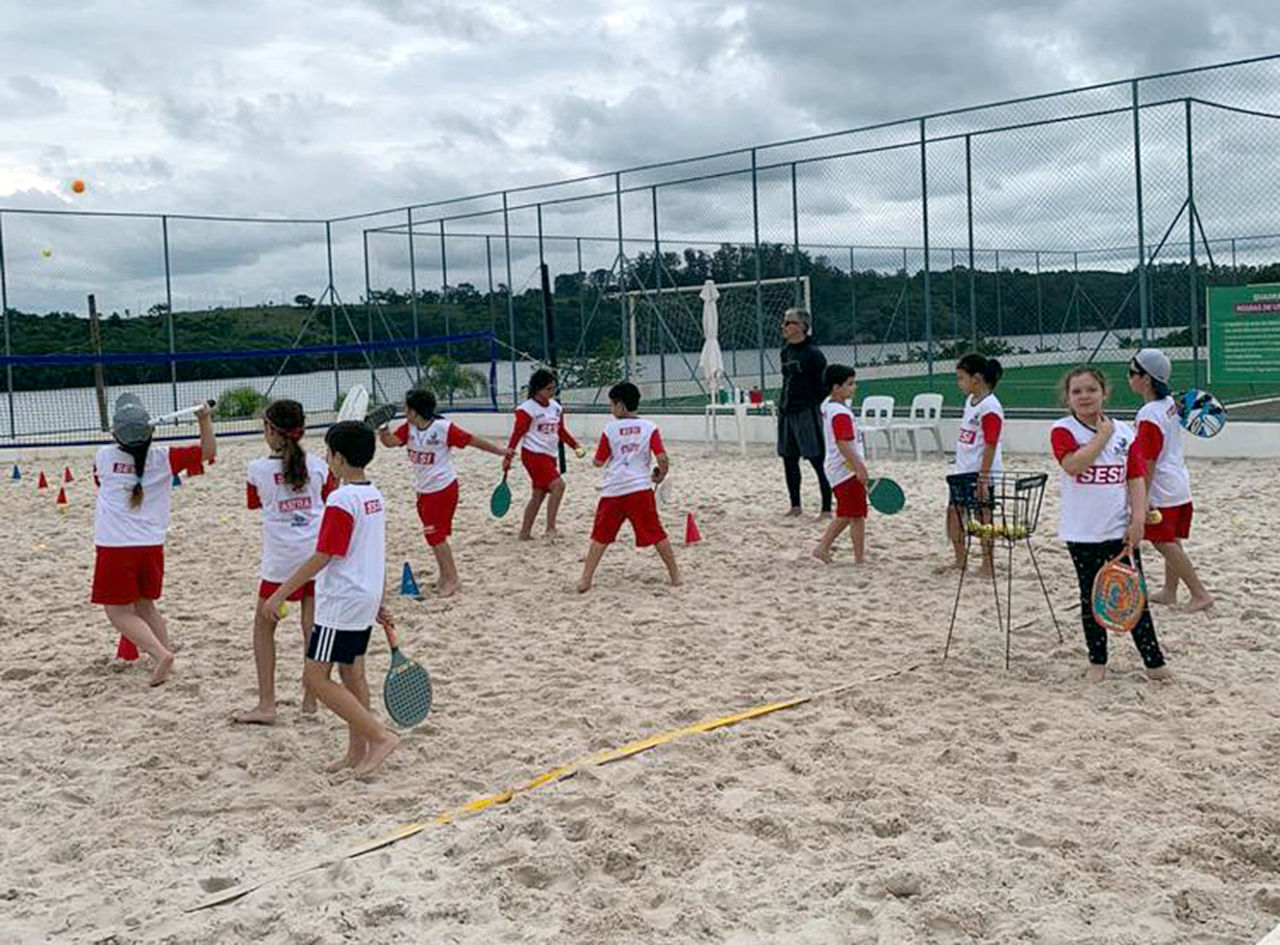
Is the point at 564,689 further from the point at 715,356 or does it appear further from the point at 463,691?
the point at 715,356

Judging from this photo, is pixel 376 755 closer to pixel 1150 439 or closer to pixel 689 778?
pixel 689 778

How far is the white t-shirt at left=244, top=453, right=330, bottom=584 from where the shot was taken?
575 cm

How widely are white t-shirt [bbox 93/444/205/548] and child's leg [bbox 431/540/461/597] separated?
2265mm

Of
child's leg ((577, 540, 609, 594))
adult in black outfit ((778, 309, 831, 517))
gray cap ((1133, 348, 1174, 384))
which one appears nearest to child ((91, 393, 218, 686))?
child's leg ((577, 540, 609, 594))

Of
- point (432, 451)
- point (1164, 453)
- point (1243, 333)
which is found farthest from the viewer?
point (1243, 333)

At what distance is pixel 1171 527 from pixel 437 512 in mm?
4339

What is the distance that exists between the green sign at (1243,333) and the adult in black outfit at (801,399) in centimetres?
491

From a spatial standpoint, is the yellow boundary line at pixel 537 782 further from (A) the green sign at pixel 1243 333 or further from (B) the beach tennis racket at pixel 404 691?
(A) the green sign at pixel 1243 333

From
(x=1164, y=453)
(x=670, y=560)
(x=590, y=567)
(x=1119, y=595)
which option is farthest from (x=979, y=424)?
(x=1119, y=595)

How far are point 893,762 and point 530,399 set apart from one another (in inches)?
234

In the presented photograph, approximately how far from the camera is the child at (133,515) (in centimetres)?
638

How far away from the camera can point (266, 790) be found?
4.98 m

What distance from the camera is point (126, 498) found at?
6430mm

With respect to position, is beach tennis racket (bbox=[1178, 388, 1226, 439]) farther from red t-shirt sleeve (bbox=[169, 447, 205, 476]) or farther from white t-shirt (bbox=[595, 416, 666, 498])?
red t-shirt sleeve (bbox=[169, 447, 205, 476])
